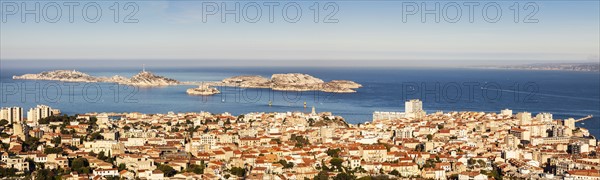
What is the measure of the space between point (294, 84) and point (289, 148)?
81.7 feet

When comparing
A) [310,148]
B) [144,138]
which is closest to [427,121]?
[310,148]

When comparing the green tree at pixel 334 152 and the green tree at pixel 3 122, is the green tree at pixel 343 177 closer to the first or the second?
the green tree at pixel 334 152

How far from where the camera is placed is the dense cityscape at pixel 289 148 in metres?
9.73

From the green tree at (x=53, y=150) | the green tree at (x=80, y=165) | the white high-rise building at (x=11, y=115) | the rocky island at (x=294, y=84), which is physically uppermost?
the rocky island at (x=294, y=84)

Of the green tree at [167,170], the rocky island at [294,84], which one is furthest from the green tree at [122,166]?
Answer: the rocky island at [294,84]

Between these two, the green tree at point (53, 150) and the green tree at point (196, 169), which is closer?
the green tree at point (196, 169)

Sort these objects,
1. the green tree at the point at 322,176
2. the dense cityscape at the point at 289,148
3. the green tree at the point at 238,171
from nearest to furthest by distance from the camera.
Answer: the green tree at the point at 322,176
the green tree at the point at 238,171
the dense cityscape at the point at 289,148

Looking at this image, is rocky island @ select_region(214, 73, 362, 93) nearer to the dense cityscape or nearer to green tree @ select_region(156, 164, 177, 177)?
the dense cityscape

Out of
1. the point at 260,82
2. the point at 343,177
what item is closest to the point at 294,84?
the point at 260,82

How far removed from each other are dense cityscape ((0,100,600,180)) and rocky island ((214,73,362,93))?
57.7ft

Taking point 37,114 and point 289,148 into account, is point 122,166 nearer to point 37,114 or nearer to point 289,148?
point 289,148

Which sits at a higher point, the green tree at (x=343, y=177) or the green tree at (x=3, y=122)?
the green tree at (x=3, y=122)

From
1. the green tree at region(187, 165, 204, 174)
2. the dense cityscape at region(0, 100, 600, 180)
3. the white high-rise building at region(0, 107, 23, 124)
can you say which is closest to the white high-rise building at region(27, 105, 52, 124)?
the dense cityscape at region(0, 100, 600, 180)

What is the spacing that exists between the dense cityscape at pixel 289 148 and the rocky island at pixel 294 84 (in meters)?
17.6
